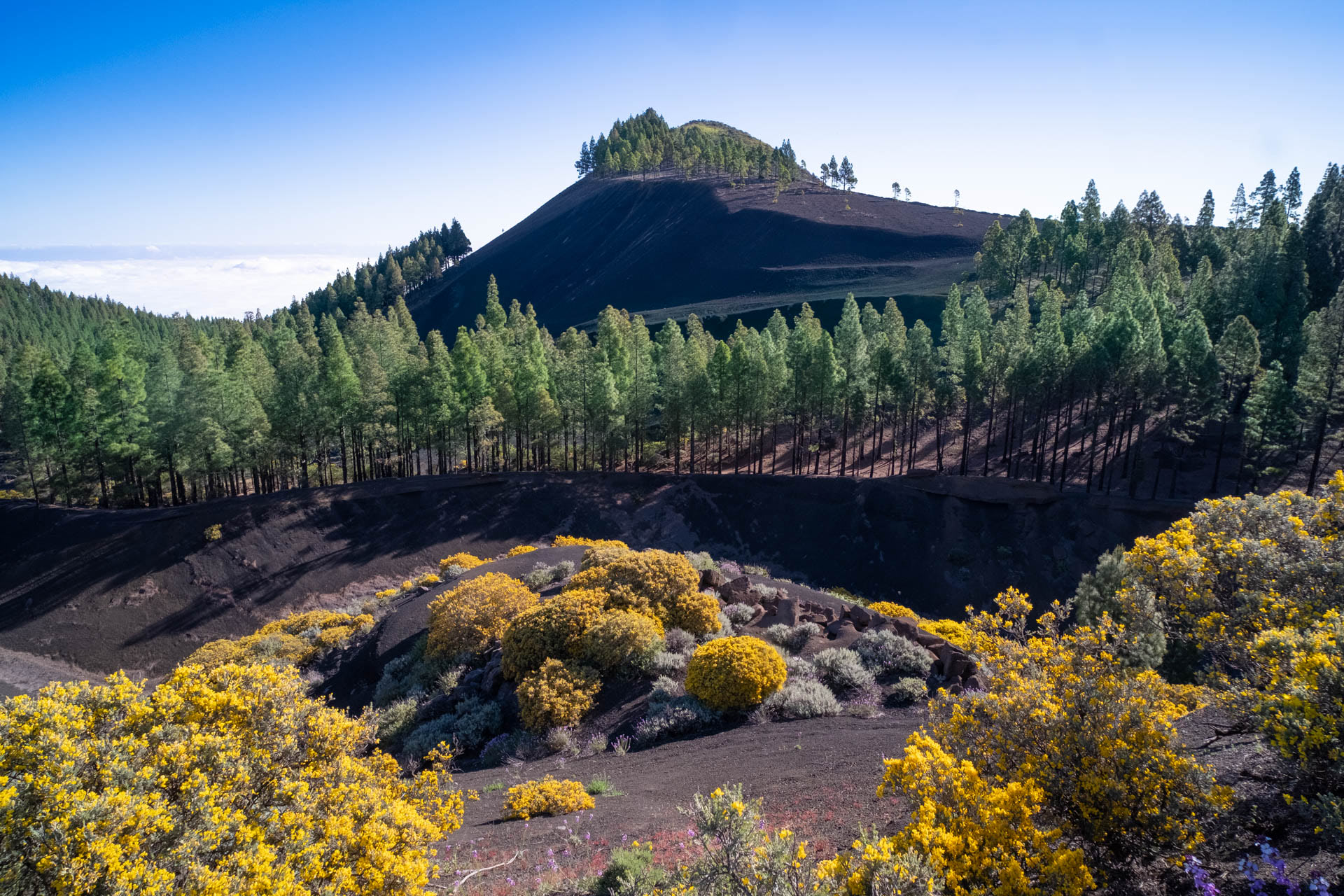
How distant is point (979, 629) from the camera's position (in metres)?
12.4

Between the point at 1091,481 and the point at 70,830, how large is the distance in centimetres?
5670

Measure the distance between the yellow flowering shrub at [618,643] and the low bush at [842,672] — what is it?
5518mm

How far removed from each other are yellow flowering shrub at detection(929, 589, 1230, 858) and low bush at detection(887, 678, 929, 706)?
30.9 feet

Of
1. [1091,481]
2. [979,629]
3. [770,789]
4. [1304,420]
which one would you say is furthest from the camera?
[1091,481]

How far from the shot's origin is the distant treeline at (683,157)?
500ft

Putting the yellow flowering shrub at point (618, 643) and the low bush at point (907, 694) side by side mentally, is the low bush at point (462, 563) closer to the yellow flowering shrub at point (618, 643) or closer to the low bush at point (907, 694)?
the yellow flowering shrub at point (618, 643)

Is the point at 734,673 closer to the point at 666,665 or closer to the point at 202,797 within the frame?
the point at 666,665

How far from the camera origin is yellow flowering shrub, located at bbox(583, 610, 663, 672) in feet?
72.2

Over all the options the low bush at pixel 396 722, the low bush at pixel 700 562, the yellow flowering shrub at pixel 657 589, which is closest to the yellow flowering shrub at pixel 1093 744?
the yellow flowering shrub at pixel 657 589

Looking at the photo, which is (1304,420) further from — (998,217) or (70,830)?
(998,217)

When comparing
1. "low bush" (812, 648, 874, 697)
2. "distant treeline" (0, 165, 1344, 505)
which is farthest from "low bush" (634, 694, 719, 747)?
"distant treeline" (0, 165, 1344, 505)

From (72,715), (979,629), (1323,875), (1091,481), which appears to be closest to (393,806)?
(72,715)

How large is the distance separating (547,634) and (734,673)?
706cm

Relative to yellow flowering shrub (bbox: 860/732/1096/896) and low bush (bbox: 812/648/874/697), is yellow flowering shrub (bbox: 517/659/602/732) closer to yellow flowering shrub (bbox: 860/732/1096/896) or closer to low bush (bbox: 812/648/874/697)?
low bush (bbox: 812/648/874/697)
